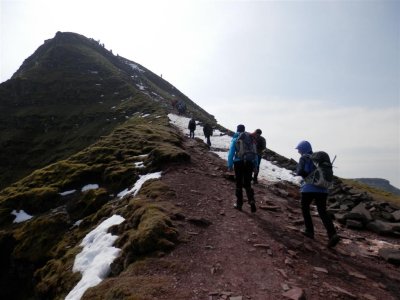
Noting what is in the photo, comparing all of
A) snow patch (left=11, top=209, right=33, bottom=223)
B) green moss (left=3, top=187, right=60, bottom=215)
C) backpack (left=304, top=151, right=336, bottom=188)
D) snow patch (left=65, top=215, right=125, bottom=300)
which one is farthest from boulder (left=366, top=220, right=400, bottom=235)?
snow patch (left=11, top=209, right=33, bottom=223)

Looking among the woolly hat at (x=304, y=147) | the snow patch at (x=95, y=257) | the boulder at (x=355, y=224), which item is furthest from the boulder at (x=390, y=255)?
the snow patch at (x=95, y=257)

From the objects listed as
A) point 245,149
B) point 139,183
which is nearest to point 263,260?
point 245,149

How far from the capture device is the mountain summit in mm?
9070

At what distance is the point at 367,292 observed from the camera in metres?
8.86

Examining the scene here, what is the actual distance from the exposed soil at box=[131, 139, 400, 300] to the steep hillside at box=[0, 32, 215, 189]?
136ft

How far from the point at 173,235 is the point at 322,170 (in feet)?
17.8

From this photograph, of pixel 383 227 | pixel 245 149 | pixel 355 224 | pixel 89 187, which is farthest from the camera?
pixel 89 187

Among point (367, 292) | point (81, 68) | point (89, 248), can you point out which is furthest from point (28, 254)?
point (81, 68)

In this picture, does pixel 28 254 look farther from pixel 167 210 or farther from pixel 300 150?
pixel 300 150

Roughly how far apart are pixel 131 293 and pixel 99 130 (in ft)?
182

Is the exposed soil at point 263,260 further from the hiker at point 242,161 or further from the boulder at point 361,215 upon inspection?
the hiker at point 242,161

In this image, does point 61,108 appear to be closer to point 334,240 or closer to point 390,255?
point 334,240

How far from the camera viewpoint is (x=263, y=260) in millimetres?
10031

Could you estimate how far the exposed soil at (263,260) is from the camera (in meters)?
8.48
